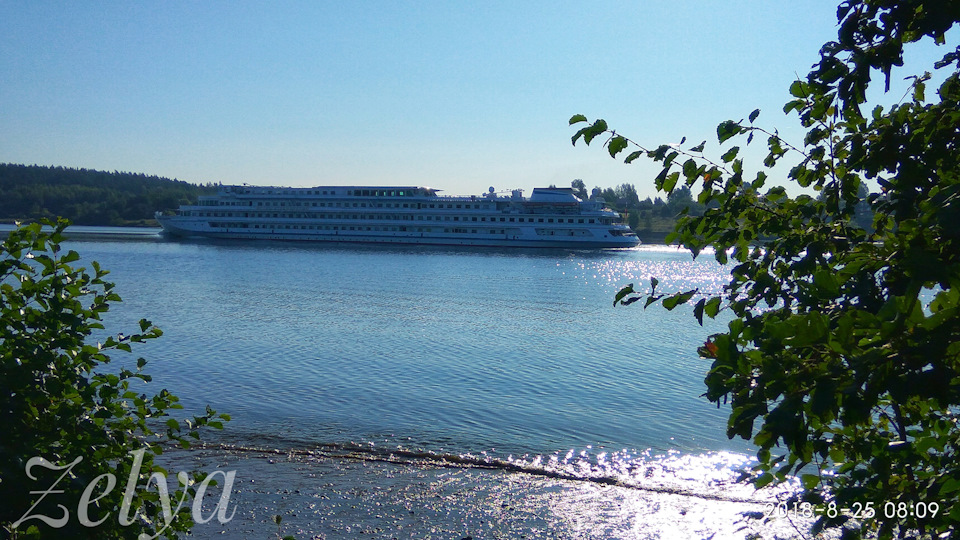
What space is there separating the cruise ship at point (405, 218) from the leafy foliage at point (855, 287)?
8192 centimetres

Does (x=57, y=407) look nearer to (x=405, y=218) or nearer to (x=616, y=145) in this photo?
(x=616, y=145)

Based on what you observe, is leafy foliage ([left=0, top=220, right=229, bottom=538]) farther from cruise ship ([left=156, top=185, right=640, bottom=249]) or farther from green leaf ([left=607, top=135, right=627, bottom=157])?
cruise ship ([left=156, top=185, right=640, bottom=249])

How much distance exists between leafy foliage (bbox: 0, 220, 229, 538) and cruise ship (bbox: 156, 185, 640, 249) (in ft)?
269

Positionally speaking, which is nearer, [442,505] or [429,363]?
[442,505]

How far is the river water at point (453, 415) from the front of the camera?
9.05 metres

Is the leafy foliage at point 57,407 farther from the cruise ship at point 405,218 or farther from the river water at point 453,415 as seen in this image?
the cruise ship at point 405,218

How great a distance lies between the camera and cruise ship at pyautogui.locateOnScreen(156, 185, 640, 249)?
85688mm

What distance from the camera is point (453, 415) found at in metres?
14.0

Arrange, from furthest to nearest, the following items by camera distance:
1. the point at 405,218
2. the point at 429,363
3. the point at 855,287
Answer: the point at 405,218
the point at 429,363
the point at 855,287

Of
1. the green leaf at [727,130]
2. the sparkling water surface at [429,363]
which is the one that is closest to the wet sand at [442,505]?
the sparkling water surface at [429,363]

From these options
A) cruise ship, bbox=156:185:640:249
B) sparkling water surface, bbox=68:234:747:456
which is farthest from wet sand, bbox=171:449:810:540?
cruise ship, bbox=156:185:640:249

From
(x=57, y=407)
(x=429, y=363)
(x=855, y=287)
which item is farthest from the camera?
(x=429, y=363)

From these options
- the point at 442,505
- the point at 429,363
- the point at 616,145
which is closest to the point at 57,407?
the point at 616,145

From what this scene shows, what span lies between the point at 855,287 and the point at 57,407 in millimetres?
4115
